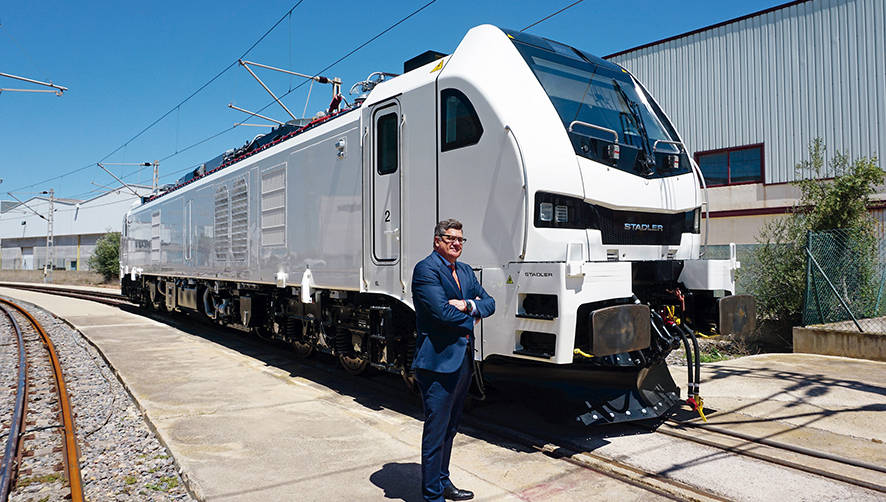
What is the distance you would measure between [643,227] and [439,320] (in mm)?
2689

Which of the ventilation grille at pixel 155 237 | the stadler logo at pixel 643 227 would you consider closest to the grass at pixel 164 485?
the stadler logo at pixel 643 227

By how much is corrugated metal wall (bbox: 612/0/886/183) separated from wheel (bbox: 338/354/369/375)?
13597mm

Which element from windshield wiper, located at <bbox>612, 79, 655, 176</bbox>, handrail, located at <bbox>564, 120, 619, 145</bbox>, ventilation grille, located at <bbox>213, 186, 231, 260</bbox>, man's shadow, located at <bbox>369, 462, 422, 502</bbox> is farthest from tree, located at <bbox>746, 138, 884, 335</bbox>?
ventilation grille, located at <bbox>213, 186, 231, 260</bbox>

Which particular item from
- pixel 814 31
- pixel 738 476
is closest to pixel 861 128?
pixel 814 31

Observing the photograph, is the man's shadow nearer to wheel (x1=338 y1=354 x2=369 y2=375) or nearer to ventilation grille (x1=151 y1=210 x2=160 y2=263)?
wheel (x1=338 y1=354 x2=369 y2=375)

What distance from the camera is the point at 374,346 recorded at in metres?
6.76

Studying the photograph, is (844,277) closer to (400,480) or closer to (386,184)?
(386,184)

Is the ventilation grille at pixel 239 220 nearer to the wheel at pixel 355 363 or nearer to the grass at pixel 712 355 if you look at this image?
the wheel at pixel 355 363

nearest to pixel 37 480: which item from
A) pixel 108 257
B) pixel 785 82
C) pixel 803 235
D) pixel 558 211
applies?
pixel 558 211

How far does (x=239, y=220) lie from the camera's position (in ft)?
33.3

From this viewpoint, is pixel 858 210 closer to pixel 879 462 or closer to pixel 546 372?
pixel 879 462

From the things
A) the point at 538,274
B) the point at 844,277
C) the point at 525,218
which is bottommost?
the point at 844,277

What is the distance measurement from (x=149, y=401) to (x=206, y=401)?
2.16 feet

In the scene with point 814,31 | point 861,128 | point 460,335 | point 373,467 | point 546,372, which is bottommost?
point 373,467
